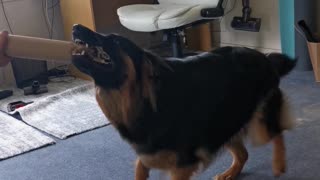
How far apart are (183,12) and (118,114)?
1901mm

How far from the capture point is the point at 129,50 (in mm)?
1388

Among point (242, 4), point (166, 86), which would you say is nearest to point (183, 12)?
point (242, 4)

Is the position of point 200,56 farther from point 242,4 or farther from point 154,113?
point 242,4

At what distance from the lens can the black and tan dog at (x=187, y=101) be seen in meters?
1.39

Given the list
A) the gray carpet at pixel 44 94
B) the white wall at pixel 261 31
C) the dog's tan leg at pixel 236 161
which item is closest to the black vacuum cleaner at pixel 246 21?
the white wall at pixel 261 31

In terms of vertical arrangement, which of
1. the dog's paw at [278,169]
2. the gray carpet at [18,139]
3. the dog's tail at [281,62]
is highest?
the dog's tail at [281,62]

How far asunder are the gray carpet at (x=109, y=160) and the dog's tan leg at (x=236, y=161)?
4 cm

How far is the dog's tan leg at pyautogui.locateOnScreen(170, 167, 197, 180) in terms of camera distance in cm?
164

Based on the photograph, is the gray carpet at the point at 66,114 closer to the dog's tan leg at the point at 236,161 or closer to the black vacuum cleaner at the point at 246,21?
the dog's tan leg at the point at 236,161

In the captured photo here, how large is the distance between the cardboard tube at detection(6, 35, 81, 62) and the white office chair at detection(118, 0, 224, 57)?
6.15 ft

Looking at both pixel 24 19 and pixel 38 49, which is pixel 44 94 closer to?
pixel 24 19

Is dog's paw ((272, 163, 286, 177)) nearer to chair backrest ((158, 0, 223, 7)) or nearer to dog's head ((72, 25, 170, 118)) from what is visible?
dog's head ((72, 25, 170, 118))

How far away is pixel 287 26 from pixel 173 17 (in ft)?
2.86

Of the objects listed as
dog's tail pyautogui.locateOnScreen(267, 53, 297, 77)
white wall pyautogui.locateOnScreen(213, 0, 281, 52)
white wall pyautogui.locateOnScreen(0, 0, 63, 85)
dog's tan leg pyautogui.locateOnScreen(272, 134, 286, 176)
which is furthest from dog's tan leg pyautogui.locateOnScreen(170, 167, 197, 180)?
white wall pyautogui.locateOnScreen(0, 0, 63, 85)
